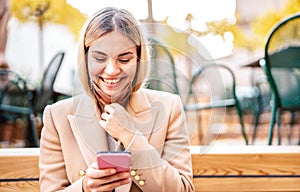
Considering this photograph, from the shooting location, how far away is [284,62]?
6.31 ft

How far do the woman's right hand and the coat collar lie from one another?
0.18 ft

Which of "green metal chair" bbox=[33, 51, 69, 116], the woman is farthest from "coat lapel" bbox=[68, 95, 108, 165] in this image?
"green metal chair" bbox=[33, 51, 69, 116]

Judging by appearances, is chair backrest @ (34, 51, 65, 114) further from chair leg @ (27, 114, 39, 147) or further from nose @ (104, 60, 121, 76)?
nose @ (104, 60, 121, 76)

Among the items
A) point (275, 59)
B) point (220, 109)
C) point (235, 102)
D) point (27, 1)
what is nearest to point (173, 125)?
point (220, 109)

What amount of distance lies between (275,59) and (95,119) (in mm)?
1205

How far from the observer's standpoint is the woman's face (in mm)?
833

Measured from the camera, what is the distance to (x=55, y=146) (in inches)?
38.2

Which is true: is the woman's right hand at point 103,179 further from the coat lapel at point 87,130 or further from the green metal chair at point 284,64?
the green metal chair at point 284,64

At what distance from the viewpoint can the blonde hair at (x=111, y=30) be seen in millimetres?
856

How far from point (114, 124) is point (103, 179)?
Answer: 9 cm

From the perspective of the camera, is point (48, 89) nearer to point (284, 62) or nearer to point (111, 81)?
point (284, 62)

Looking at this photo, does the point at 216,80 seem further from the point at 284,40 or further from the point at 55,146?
the point at 284,40

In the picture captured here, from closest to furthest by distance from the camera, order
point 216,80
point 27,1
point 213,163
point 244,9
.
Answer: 1. point 216,80
2. point 213,163
3. point 27,1
4. point 244,9

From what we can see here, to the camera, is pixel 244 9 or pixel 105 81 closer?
pixel 105 81
